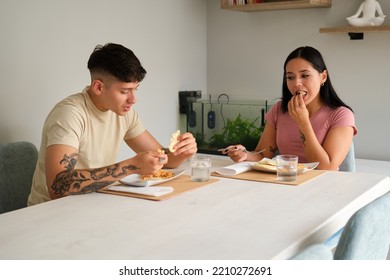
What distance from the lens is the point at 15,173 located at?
2359 mm

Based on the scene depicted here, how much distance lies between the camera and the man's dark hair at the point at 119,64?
2.12 metres

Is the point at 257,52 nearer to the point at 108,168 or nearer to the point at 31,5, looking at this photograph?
the point at 31,5

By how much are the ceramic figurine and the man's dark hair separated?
170 cm

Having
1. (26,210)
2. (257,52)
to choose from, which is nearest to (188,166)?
(26,210)

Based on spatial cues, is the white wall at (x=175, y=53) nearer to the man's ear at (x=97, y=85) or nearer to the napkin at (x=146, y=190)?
the man's ear at (x=97, y=85)

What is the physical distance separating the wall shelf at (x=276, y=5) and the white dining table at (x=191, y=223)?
179 cm

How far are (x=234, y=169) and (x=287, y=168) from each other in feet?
0.76

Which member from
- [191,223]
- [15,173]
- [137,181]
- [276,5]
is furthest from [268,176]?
[276,5]

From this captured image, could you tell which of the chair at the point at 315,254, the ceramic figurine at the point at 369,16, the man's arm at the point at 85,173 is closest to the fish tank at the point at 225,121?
the ceramic figurine at the point at 369,16

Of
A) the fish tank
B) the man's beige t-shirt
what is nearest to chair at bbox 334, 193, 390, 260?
the man's beige t-shirt

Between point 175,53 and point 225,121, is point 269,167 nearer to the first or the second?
point 225,121

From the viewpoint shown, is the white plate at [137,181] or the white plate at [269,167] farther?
the white plate at [269,167]

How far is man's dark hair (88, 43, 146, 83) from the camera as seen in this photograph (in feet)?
6.95

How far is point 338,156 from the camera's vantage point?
236 cm
